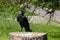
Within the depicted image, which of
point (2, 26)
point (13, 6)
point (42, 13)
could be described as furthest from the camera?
point (42, 13)

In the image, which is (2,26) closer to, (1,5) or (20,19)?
(1,5)

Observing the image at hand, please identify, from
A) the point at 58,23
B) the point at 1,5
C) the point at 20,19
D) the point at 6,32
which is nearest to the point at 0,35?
the point at 6,32

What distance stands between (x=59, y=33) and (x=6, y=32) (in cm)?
212

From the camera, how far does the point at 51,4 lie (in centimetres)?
723

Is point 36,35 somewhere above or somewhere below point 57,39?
above

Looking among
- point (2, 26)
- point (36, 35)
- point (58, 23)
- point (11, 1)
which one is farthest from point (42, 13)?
point (36, 35)

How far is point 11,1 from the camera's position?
323 inches

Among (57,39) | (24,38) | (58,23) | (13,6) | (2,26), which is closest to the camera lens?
(24,38)

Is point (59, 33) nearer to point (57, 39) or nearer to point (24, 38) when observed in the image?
point (57, 39)

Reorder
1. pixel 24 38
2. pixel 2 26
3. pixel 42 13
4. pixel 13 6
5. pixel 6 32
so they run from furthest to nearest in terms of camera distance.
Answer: pixel 42 13
pixel 2 26
pixel 6 32
pixel 13 6
pixel 24 38

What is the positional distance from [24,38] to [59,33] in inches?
226

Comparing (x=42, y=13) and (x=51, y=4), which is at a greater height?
(x=51, y=4)

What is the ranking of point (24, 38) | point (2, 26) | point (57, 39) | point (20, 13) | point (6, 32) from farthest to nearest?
point (2, 26)
point (6, 32)
point (57, 39)
point (20, 13)
point (24, 38)

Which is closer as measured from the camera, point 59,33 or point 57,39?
point 57,39
